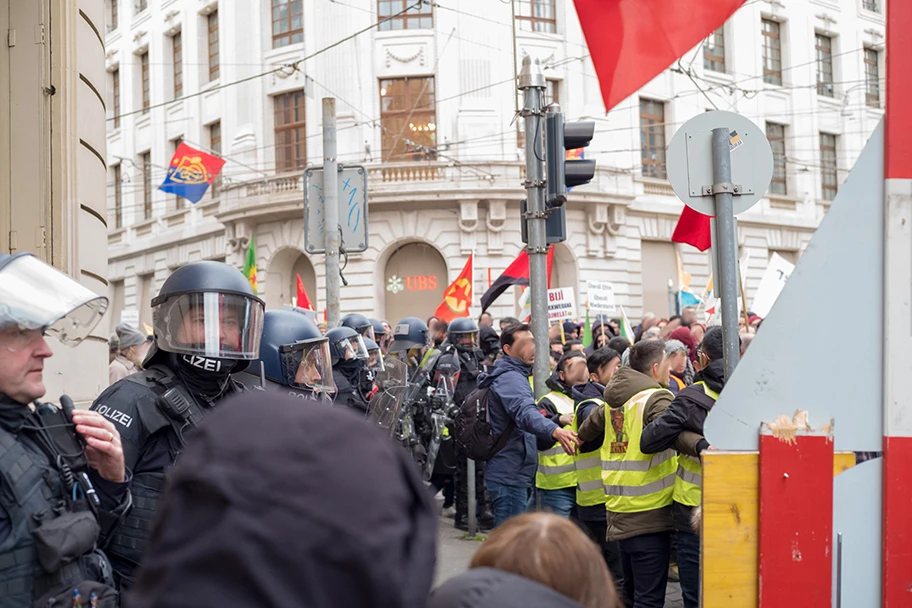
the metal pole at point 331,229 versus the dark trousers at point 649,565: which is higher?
the metal pole at point 331,229

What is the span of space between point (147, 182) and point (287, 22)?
8.78 meters

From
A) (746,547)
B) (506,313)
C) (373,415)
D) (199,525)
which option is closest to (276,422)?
(199,525)

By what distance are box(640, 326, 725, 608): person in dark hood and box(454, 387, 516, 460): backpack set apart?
6.53 ft

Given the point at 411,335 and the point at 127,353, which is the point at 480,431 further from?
the point at 411,335

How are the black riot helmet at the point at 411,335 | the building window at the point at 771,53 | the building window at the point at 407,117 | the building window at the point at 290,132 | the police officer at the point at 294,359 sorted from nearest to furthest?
1. the police officer at the point at 294,359
2. the black riot helmet at the point at 411,335
3. the building window at the point at 407,117
4. the building window at the point at 290,132
5. the building window at the point at 771,53

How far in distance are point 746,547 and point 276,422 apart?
6.48ft

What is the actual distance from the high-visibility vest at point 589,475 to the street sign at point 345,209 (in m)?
3.68

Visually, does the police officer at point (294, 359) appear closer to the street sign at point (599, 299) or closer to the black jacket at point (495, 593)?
the black jacket at point (495, 593)

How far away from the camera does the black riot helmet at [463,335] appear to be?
394 inches

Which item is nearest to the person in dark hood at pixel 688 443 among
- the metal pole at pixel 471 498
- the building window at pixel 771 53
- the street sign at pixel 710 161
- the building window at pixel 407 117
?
the street sign at pixel 710 161

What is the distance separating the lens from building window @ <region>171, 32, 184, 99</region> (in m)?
31.1

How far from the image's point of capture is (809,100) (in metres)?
32.2

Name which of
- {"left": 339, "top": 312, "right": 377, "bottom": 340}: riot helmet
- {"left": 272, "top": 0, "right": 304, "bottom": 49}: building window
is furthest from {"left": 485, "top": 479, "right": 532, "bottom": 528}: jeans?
{"left": 272, "top": 0, "right": 304, "bottom": 49}: building window

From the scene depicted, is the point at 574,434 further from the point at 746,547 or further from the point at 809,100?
the point at 809,100
